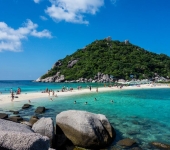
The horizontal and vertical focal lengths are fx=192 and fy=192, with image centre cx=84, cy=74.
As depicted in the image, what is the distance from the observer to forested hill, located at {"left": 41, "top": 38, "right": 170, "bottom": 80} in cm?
12206

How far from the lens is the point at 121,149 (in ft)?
34.1

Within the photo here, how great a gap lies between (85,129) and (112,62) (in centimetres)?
12151

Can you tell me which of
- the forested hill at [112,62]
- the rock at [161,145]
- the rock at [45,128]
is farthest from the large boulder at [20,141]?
the forested hill at [112,62]

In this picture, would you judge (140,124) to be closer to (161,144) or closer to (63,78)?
(161,144)

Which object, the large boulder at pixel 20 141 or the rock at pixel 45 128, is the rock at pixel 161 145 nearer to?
the rock at pixel 45 128

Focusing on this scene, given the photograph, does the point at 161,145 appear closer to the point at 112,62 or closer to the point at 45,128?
the point at 45,128

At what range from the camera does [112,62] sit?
426 ft

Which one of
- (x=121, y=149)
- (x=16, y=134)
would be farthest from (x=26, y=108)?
(x=16, y=134)

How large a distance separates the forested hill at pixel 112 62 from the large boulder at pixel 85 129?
106 meters

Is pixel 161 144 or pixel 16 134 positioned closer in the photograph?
pixel 16 134

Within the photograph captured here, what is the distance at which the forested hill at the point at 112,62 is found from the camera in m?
122

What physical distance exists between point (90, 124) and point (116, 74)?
10827 centimetres

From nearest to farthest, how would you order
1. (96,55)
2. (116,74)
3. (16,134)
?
1. (16,134)
2. (116,74)
3. (96,55)

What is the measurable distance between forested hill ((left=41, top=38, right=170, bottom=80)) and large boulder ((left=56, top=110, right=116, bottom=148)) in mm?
106427
